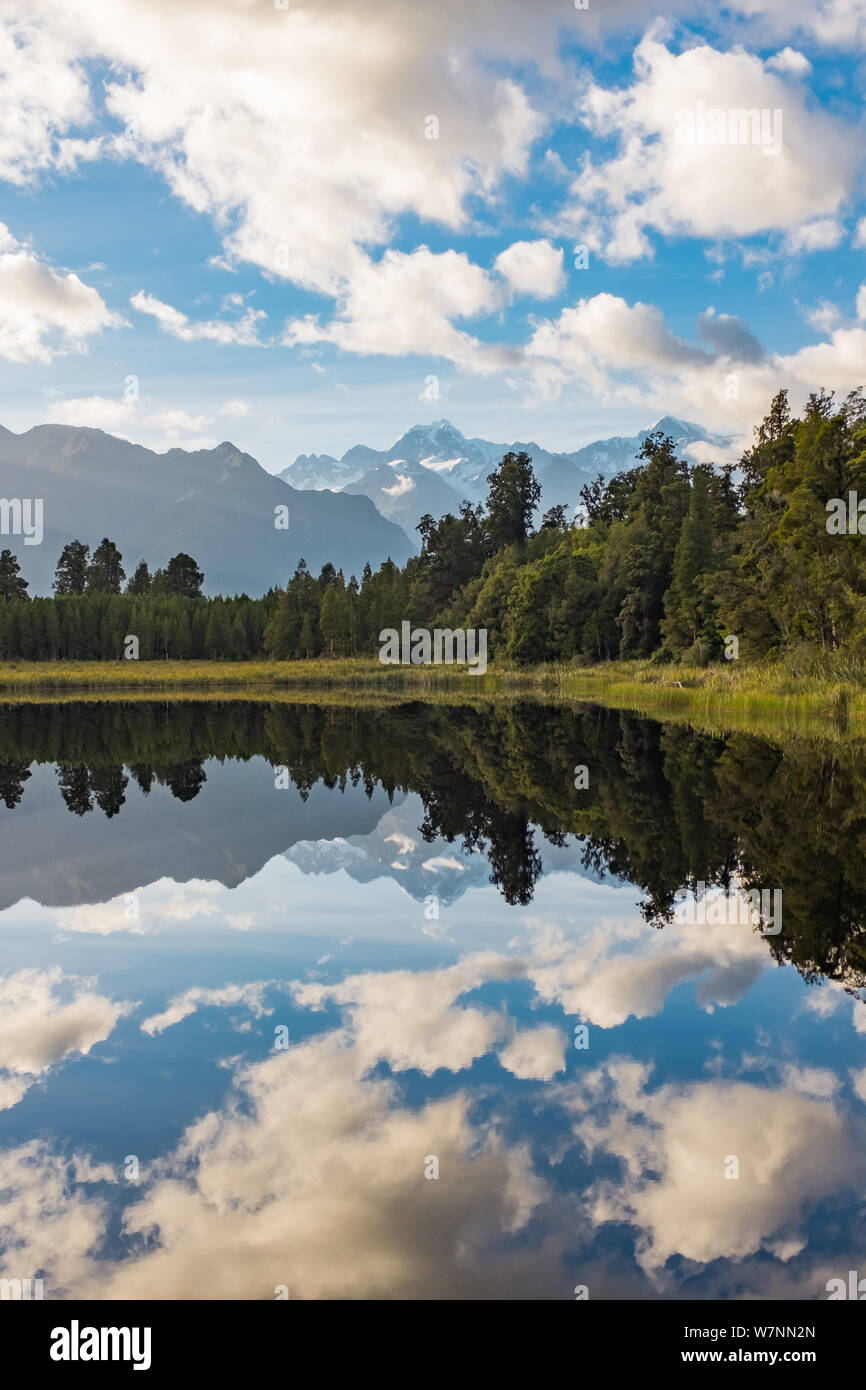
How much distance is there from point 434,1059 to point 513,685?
7909 cm

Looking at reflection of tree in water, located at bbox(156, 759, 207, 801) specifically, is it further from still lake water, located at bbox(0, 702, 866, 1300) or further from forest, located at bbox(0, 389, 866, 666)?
forest, located at bbox(0, 389, 866, 666)

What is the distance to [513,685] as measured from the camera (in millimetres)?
85938

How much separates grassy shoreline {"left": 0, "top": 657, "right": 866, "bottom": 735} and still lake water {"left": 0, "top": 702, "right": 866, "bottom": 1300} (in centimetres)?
2344

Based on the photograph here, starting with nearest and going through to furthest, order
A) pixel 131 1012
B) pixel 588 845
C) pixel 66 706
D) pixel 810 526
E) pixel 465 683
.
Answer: pixel 131 1012
pixel 588 845
pixel 810 526
pixel 66 706
pixel 465 683

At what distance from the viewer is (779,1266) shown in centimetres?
479

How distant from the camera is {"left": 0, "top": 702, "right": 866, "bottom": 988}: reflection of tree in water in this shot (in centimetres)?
1251

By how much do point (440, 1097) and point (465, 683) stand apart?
81991 millimetres

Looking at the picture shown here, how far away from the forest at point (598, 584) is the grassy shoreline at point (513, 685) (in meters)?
3.47

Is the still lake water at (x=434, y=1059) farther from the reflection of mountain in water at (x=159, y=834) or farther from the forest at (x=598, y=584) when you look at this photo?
the forest at (x=598, y=584)

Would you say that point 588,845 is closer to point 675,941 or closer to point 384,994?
point 675,941

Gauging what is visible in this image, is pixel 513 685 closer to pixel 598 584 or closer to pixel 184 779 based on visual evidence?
pixel 598 584

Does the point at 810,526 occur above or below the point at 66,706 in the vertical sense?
above

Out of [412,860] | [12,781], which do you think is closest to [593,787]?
[412,860]

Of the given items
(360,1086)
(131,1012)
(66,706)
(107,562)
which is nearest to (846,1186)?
(360,1086)
